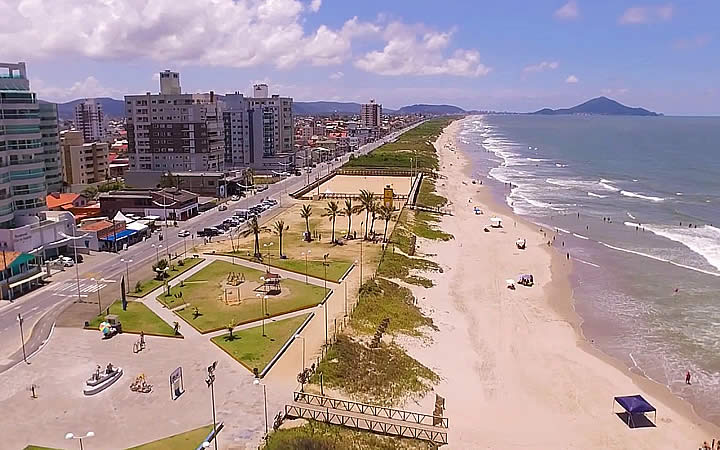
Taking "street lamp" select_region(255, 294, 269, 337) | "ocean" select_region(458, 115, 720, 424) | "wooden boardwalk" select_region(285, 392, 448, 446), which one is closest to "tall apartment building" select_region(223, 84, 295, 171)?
"ocean" select_region(458, 115, 720, 424)

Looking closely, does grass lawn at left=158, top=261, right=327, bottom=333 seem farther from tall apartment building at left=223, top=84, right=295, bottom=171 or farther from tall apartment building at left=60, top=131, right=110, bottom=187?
tall apartment building at left=223, top=84, right=295, bottom=171

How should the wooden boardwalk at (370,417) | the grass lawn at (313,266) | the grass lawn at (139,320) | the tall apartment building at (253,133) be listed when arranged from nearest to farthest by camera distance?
1. the wooden boardwalk at (370,417)
2. the grass lawn at (139,320)
3. the grass lawn at (313,266)
4. the tall apartment building at (253,133)

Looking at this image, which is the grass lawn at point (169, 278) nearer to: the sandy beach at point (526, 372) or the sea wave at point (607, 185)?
the sandy beach at point (526, 372)

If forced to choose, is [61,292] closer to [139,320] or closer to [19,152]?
[139,320]

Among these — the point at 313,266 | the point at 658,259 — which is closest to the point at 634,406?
the point at 313,266

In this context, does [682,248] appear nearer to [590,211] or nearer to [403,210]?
[590,211]

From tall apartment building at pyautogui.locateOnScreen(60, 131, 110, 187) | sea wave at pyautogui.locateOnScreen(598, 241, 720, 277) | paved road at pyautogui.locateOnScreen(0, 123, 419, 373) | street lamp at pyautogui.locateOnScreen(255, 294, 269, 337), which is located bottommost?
sea wave at pyautogui.locateOnScreen(598, 241, 720, 277)

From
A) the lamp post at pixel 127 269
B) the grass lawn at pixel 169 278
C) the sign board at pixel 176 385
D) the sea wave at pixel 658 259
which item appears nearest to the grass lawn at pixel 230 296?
the grass lawn at pixel 169 278
